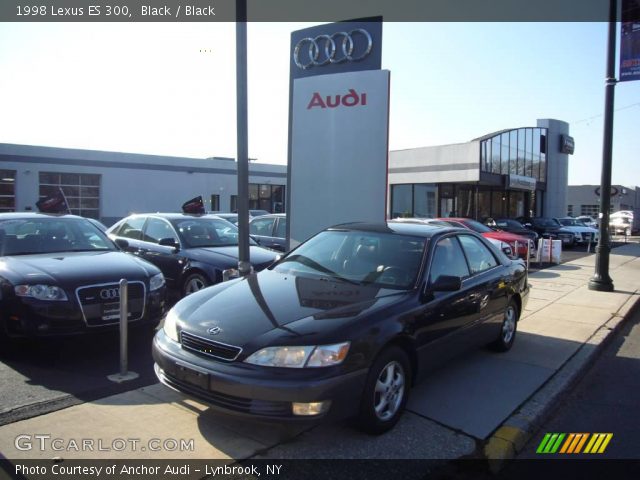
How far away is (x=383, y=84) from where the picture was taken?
7328mm

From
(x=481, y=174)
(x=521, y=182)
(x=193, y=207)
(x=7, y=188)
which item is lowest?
(x=193, y=207)

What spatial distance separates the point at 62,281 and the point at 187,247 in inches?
121

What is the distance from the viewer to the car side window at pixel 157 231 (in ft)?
28.0

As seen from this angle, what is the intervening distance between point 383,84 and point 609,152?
6.56 metres

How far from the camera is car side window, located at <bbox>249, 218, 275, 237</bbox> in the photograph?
37.3 feet

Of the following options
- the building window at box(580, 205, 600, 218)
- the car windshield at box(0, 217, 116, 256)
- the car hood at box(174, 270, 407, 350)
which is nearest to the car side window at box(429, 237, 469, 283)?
the car hood at box(174, 270, 407, 350)

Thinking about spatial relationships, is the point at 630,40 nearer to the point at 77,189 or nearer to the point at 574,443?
the point at 574,443

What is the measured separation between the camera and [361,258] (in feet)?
15.7

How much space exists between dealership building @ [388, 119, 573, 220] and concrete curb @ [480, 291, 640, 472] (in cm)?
2582

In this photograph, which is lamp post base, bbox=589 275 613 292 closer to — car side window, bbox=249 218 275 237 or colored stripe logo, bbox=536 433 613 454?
car side window, bbox=249 218 275 237

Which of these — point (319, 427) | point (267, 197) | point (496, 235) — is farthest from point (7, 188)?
point (319, 427)

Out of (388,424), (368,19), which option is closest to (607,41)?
(368,19)

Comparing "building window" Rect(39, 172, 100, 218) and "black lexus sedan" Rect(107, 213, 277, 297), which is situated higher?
"building window" Rect(39, 172, 100, 218)

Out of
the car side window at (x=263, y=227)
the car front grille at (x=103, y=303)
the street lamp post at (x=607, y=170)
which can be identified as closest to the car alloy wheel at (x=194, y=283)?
the car front grille at (x=103, y=303)
